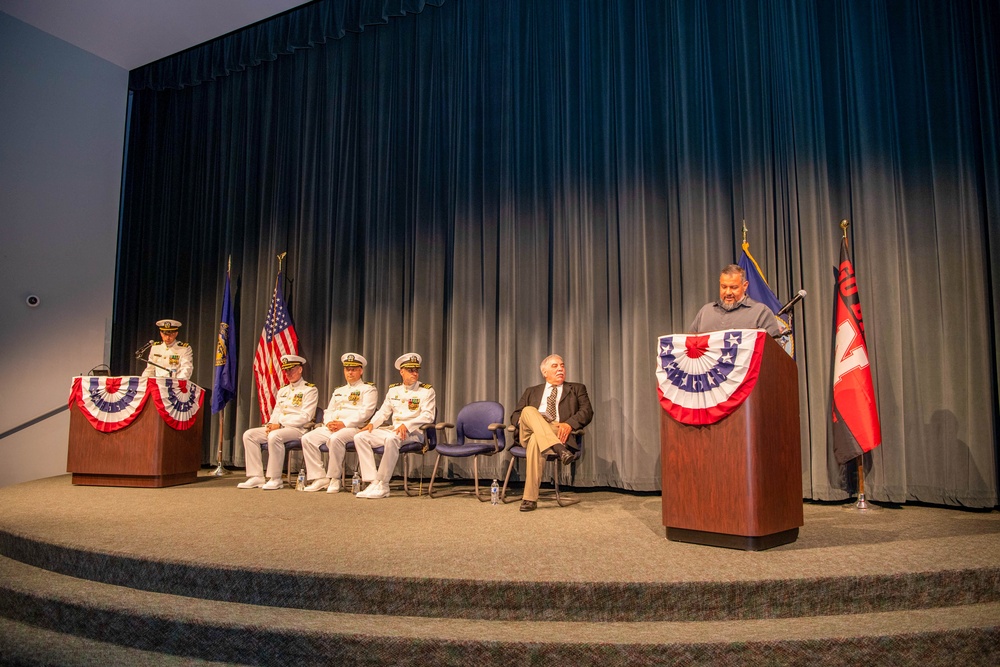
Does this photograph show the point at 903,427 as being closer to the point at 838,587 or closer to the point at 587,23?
the point at 838,587

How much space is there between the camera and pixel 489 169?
6.57m

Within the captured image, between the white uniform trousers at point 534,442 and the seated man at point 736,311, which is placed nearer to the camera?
the seated man at point 736,311

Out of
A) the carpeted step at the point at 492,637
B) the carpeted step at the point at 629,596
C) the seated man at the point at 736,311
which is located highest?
the seated man at the point at 736,311

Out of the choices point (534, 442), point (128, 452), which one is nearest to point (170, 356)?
point (128, 452)

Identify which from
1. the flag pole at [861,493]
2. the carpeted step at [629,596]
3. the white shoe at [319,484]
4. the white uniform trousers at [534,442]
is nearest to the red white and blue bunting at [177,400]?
the white shoe at [319,484]

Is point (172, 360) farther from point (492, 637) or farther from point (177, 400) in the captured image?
point (492, 637)

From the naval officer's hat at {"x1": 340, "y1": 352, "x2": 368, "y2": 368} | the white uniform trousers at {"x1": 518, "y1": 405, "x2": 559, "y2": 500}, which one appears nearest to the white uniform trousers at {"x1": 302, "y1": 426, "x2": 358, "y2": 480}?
the naval officer's hat at {"x1": 340, "y1": 352, "x2": 368, "y2": 368}

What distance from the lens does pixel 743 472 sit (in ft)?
10.8

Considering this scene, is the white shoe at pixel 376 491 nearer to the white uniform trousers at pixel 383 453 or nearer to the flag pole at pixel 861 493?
the white uniform trousers at pixel 383 453

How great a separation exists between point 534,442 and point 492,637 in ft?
7.76

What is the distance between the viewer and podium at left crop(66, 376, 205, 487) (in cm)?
580

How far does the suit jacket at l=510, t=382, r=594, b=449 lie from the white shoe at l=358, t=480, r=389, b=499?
1115 millimetres

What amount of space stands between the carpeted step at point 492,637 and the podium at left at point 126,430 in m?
2.90

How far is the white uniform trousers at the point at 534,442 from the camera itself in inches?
188
